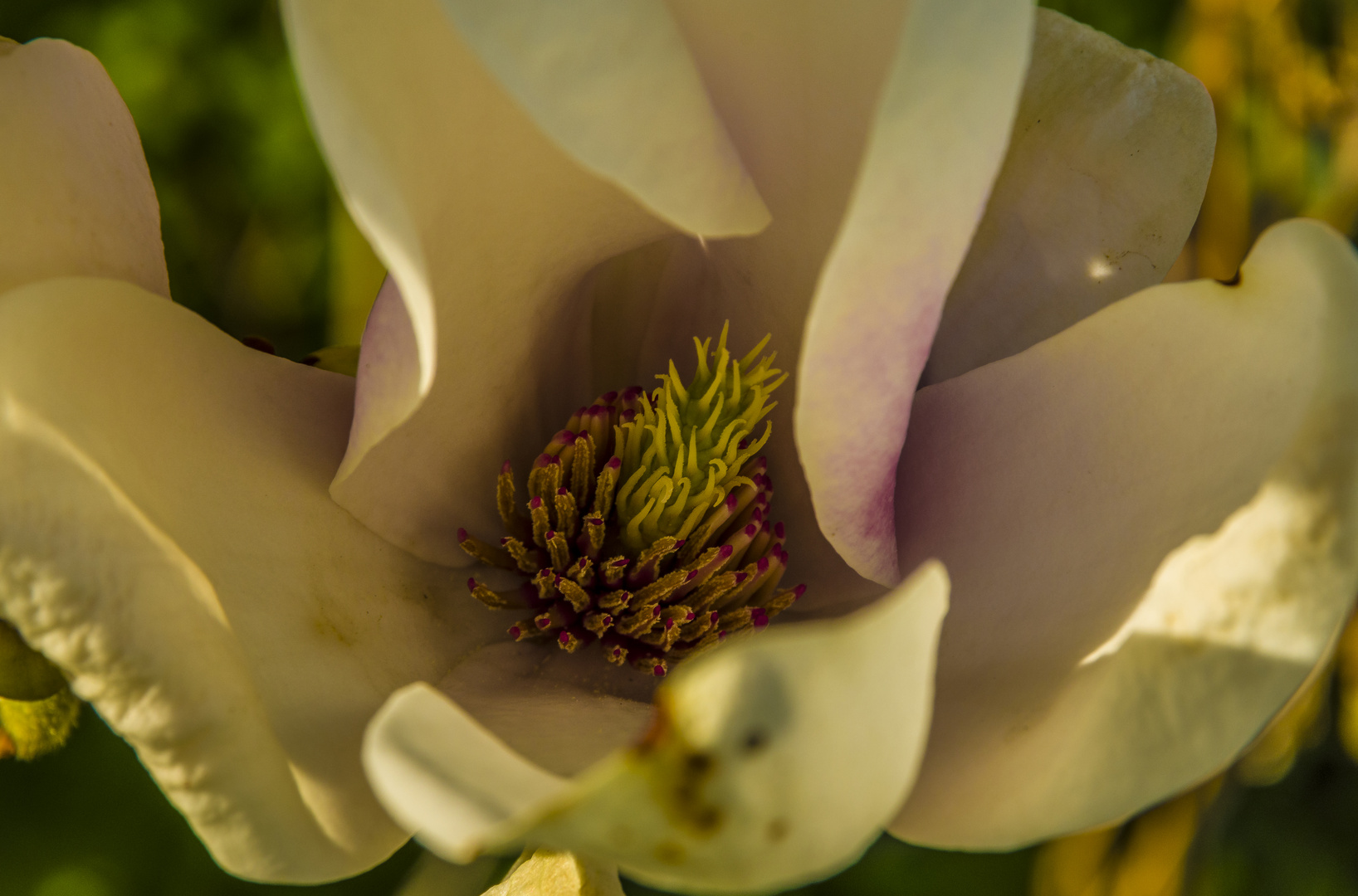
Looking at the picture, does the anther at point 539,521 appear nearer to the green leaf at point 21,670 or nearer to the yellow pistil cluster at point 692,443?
the yellow pistil cluster at point 692,443

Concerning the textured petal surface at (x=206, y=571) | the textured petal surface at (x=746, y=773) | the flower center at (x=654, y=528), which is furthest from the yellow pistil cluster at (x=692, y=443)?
the textured petal surface at (x=746, y=773)

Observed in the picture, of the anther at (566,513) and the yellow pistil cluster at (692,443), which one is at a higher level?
the yellow pistil cluster at (692,443)

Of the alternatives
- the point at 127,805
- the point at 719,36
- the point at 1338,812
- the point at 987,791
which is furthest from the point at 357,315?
the point at 1338,812

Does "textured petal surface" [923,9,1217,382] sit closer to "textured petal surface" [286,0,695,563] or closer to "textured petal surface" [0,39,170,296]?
"textured petal surface" [286,0,695,563]

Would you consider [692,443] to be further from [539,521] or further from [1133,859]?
[1133,859]

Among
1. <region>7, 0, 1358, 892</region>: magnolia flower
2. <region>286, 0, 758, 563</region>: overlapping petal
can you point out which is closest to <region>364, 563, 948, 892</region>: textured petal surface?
<region>7, 0, 1358, 892</region>: magnolia flower

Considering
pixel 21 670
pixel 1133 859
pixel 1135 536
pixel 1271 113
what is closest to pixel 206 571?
pixel 21 670
